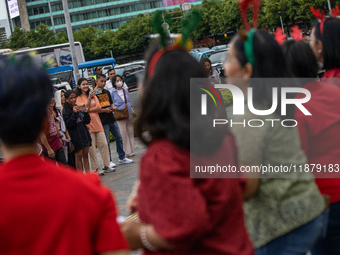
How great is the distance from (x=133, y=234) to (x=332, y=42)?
1.67 meters

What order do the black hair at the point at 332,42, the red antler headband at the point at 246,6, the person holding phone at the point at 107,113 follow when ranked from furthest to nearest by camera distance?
the person holding phone at the point at 107,113 < the black hair at the point at 332,42 < the red antler headband at the point at 246,6

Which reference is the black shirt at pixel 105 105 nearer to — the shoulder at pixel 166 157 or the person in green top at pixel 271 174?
the person in green top at pixel 271 174

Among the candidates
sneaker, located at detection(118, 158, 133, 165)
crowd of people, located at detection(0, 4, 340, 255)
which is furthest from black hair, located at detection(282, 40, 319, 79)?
sneaker, located at detection(118, 158, 133, 165)

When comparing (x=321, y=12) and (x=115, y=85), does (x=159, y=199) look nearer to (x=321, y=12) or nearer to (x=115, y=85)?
(x=321, y=12)

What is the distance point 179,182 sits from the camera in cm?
117

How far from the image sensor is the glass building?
79562 mm

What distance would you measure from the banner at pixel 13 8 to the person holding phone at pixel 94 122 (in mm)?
80437

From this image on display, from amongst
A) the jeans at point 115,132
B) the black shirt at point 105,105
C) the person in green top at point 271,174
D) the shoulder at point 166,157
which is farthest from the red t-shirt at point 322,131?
the jeans at point 115,132

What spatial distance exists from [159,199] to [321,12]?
1755mm

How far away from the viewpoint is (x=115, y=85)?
792 centimetres

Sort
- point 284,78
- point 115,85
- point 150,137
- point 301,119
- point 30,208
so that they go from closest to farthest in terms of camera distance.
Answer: point 30,208 < point 150,137 < point 284,78 < point 301,119 < point 115,85

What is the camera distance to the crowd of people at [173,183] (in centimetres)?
116

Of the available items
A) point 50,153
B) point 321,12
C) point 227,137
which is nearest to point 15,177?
point 227,137

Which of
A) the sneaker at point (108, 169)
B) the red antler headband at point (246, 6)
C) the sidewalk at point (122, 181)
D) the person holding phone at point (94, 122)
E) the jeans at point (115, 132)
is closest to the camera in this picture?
the red antler headband at point (246, 6)
